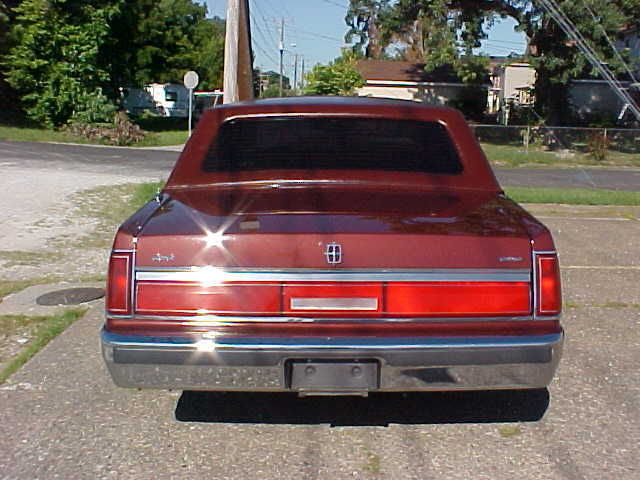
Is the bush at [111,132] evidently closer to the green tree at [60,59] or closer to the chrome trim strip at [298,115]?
the green tree at [60,59]

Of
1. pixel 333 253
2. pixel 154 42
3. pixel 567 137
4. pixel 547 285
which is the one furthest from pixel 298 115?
pixel 154 42

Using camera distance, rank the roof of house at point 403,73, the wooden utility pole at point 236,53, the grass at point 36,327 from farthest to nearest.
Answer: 1. the roof of house at point 403,73
2. the wooden utility pole at point 236,53
3. the grass at point 36,327

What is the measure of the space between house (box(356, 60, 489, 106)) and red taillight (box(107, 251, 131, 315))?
44098mm

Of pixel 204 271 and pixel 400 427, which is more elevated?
pixel 204 271

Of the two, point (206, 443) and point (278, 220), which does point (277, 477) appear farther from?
point (278, 220)

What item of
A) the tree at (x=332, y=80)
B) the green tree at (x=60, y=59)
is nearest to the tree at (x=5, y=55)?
the green tree at (x=60, y=59)

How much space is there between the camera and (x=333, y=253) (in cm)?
349

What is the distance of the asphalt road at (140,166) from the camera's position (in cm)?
1869

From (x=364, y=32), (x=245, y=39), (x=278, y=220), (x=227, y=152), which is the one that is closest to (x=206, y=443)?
(x=278, y=220)

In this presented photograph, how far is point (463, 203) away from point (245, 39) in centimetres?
1292

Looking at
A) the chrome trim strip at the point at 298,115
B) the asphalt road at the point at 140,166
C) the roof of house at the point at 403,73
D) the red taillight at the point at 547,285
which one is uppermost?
the roof of house at the point at 403,73

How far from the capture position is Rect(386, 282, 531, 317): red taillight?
3545 mm

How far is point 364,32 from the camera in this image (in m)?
49.0

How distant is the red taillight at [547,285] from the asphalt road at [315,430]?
2.50 feet
